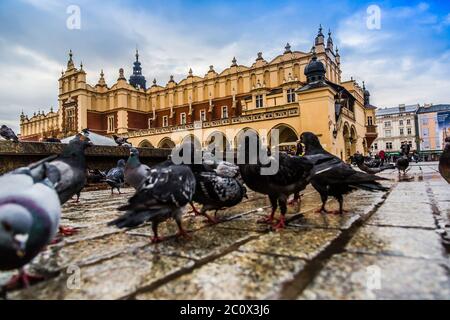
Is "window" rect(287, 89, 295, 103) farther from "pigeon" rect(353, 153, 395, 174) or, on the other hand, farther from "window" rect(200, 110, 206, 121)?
"pigeon" rect(353, 153, 395, 174)

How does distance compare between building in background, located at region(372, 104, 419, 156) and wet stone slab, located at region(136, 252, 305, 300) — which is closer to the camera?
wet stone slab, located at region(136, 252, 305, 300)

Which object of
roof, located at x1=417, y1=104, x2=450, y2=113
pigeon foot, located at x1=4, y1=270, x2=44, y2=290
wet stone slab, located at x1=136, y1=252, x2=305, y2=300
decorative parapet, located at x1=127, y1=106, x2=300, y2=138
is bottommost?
wet stone slab, located at x1=136, y1=252, x2=305, y2=300

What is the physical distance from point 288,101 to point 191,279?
28245 millimetres

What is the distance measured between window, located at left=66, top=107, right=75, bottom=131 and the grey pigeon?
152ft

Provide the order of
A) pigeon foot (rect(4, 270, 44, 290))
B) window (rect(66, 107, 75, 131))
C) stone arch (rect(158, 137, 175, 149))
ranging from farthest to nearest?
window (rect(66, 107, 75, 131)), stone arch (rect(158, 137, 175, 149)), pigeon foot (rect(4, 270, 44, 290))

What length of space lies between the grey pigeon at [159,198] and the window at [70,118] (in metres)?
46.2

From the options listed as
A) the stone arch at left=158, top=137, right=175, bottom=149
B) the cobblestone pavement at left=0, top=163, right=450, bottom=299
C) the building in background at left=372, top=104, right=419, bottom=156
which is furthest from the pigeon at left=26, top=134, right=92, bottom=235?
the building in background at left=372, top=104, right=419, bottom=156

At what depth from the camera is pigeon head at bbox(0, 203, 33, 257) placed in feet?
4.49

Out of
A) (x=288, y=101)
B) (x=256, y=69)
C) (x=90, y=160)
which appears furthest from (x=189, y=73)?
(x=90, y=160)

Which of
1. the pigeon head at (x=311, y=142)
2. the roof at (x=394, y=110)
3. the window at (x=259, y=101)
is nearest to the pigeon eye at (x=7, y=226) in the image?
the pigeon head at (x=311, y=142)

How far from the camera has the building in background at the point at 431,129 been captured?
62.9m

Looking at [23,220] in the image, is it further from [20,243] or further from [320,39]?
[320,39]

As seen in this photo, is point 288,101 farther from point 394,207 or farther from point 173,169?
point 173,169

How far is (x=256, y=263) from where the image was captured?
190 centimetres
